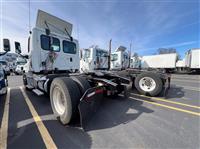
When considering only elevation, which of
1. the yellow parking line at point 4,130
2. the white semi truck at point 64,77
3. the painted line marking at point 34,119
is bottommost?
the yellow parking line at point 4,130

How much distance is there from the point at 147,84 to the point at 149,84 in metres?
0.08

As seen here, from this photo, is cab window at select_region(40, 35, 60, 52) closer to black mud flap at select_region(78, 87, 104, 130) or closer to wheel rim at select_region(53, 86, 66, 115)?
wheel rim at select_region(53, 86, 66, 115)

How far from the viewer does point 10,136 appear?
2.21m

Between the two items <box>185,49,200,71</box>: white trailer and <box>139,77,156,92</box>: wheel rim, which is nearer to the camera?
<box>139,77,156,92</box>: wheel rim

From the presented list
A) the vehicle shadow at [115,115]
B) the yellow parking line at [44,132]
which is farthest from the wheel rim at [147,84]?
the yellow parking line at [44,132]

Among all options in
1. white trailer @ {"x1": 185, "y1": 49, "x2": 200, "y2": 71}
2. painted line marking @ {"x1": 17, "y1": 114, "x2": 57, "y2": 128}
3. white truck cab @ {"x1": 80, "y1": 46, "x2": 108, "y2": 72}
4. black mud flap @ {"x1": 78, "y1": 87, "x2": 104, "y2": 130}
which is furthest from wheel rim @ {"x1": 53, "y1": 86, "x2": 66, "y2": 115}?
white trailer @ {"x1": 185, "y1": 49, "x2": 200, "y2": 71}

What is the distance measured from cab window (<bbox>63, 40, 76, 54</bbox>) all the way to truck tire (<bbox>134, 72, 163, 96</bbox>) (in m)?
3.34

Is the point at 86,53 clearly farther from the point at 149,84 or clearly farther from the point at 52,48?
the point at 149,84

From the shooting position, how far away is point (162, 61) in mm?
22469

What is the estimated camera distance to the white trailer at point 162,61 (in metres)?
21.5

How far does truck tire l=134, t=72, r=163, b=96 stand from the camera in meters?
4.58

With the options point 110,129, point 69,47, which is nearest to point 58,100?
point 110,129

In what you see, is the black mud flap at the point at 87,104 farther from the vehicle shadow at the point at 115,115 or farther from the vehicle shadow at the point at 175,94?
the vehicle shadow at the point at 175,94

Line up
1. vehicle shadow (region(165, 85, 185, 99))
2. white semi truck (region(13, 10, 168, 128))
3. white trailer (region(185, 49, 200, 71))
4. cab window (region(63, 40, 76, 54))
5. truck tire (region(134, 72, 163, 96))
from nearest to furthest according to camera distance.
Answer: white semi truck (region(13, 10, 168, 128))
truck tire (region(134, 72, 163, 96))
vehicle shadow (region(165, 85, 185, 99))
cab window (region(63, 40, 76, 54))
white trailer (region(185, 49, 200, 71))
